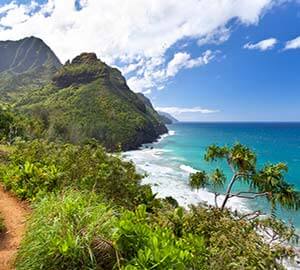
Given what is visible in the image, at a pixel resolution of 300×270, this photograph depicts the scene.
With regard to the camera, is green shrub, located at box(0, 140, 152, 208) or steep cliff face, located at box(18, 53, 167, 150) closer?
Result: green shrub, located at box(0, 140, 152, 208)

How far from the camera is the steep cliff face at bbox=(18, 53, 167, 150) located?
69.6 m

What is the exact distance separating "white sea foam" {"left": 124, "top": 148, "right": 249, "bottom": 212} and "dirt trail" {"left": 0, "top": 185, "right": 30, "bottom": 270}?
9.07 metres

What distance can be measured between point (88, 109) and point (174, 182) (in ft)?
165

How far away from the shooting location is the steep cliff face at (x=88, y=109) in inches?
2741

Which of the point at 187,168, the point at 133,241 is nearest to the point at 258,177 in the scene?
the point at 133,241

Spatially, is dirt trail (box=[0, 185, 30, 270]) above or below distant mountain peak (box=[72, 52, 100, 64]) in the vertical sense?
below

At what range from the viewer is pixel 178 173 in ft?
140

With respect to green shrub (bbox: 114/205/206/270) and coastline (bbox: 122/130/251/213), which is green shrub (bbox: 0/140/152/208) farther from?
coastline (bbox: 122/130/251/213)

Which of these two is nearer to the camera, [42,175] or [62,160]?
[42,175]

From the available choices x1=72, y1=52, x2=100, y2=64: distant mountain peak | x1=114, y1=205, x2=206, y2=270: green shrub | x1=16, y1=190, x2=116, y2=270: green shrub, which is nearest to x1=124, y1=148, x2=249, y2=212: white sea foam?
x1=16, y1=190, x2=116, y2=270: green shrub

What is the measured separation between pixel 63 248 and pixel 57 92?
101 meters

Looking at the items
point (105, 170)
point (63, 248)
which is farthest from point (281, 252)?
point (105, 170)

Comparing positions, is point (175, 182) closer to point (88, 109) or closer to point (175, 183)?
point (175, 183)

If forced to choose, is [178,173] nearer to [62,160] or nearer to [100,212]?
[62,160]
